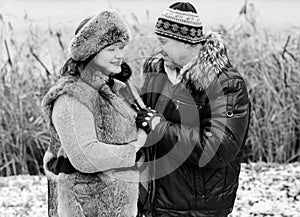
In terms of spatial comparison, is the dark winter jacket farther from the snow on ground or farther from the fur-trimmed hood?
the snow on ground

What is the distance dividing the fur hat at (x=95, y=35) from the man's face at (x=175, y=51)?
0.34 m

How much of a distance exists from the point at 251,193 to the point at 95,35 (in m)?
3.06

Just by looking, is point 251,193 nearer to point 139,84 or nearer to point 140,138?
point 139,84

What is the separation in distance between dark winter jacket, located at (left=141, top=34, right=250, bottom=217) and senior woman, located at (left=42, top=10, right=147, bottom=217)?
0.71 feet

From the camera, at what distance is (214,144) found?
3.21m

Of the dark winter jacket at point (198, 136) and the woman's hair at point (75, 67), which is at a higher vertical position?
the woman's hair at point (75, 67)

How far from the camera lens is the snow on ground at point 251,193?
5.32 m

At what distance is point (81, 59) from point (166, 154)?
2.11ft

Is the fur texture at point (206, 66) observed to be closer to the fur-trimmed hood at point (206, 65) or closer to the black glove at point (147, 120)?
the fur-trimmed hood at point (206, 65)

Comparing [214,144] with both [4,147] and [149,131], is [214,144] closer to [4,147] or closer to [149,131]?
[149,131]

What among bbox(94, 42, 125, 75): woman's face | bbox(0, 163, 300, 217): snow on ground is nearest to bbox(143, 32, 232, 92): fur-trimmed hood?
bbox(94, 42, 125, 75): woman's face

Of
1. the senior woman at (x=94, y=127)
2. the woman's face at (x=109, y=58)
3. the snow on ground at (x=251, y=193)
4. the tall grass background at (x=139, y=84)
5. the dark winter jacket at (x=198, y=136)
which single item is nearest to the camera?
the senior woman at (x=94, y=127)

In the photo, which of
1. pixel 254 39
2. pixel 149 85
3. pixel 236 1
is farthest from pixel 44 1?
pixel 149 85

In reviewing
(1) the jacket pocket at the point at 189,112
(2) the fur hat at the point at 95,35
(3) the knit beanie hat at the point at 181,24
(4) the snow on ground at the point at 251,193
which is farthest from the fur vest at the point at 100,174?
(4) the snow on ground at the point at 251,193
